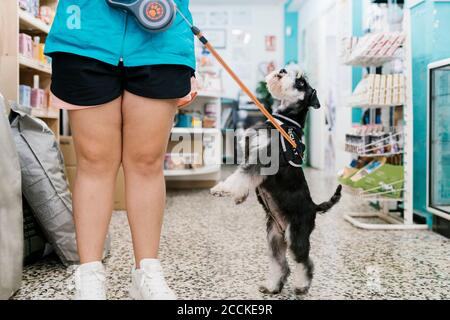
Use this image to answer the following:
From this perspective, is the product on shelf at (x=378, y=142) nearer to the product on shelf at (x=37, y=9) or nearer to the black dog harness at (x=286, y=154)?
the black dog harness at (x=286, y=154)

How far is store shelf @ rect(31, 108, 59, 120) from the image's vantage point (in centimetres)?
248

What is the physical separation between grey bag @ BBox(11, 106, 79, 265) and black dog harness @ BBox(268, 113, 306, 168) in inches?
34.6

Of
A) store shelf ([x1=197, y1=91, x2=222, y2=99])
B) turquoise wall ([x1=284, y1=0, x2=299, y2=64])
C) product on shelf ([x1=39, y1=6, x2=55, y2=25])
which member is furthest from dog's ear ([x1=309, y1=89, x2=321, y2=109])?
turquoise wall ([x1=284, y1=0, x2=299, y2=64])

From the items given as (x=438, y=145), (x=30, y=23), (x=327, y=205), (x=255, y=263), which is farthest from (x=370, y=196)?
(x=30, y=23)

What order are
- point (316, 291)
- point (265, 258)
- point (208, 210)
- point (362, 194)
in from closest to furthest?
point (316, 291) < point (265, 258) < point (362, 194) < point (208, 210)

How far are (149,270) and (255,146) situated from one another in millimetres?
440

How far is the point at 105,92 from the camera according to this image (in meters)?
1.10

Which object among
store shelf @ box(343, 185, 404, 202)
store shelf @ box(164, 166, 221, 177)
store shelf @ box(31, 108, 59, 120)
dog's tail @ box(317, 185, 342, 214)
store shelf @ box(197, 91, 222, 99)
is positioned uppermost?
store shelf @ box(197, 91, 222, 99)

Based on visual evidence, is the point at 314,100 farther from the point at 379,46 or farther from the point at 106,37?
the point at 379,46

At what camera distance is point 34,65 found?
243 centimetres

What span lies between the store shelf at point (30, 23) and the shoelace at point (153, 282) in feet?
5.56

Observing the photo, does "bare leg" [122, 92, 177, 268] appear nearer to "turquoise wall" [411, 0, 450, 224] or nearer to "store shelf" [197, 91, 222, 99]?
"turquoise wall" [411, 0, 450, 224]
